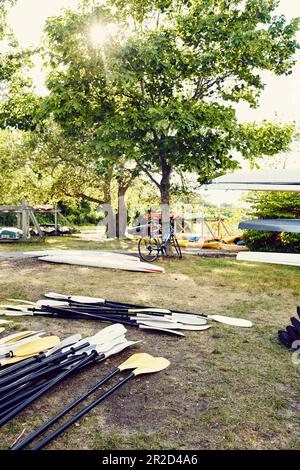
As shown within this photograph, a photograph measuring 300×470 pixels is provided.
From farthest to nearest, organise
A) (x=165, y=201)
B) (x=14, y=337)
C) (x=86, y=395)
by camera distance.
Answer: (x=165, y=201)
(x=14, y=337)
(x=86, y=395)

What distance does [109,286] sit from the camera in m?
7.98

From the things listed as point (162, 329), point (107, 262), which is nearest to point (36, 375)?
point (162, 329)

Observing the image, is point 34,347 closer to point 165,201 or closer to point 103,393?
point 103,393

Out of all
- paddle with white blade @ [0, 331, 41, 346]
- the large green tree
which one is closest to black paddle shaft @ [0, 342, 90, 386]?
paddle with white blade @ [0, 331, 41, 346]

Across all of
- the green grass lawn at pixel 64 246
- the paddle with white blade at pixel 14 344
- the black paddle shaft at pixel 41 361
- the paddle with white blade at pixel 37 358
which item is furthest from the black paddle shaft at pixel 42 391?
the green grass lawn at pixel 64 246

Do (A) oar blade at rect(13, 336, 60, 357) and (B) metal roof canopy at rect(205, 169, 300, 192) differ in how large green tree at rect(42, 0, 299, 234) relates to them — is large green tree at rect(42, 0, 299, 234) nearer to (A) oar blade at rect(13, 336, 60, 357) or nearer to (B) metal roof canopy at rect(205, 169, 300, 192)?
(B) metal roof canopy at rect(205, 169, 300, 192)

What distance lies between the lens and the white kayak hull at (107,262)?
32.9 ft

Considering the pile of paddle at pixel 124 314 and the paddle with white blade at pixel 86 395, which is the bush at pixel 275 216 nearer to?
the pile of paddle at pixel 124 314

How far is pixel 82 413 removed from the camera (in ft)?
9.45

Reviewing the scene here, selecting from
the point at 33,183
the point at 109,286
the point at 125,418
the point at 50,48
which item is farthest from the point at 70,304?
the point at 33,183

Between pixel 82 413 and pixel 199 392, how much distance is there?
1070 mm
